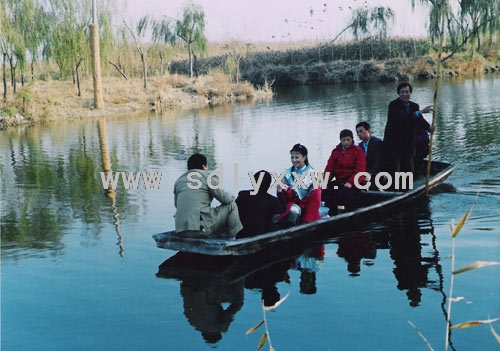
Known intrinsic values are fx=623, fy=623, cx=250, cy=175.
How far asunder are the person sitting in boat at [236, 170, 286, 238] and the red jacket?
195cm

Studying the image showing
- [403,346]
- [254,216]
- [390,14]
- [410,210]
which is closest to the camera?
[403,346]

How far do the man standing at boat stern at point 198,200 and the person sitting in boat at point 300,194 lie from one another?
3.35 feet

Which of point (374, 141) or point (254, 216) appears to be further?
point (374, 141)

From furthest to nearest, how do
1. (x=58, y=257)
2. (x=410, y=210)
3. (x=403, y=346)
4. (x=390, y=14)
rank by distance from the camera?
(x=390, y=14) < (x=410, y=210) < (x=58, y=257) < (x=403, y=346)

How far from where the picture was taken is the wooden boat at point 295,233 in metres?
6.89

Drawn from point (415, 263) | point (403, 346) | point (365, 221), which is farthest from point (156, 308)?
point (365, 221)

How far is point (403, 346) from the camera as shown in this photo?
5055mm

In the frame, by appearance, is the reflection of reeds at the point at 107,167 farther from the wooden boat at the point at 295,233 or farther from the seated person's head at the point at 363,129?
the seated person's head at the point at 363,129

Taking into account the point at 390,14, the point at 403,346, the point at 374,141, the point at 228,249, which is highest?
the point at 390,14

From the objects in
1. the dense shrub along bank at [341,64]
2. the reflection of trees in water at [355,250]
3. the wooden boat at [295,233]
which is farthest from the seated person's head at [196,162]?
the dense shrub along bank at [341,64]

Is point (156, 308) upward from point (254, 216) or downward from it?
downward

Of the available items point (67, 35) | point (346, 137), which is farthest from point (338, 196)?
point (67, 35)

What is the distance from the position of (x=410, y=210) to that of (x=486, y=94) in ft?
71.1

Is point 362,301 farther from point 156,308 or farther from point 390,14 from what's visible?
point 390,14
